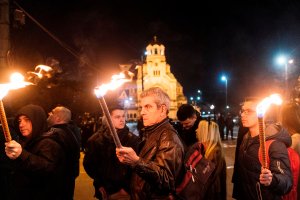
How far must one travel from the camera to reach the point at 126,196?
439 cm

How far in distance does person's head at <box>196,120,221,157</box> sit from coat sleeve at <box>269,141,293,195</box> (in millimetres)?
1251

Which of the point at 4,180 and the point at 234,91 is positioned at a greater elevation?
the point at 234,91

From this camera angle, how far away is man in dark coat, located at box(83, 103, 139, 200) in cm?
445

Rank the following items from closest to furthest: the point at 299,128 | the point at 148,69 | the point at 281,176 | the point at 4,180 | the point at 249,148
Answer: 1. the point at 281,176
2. the point at 249,148
3. the point at 299,128
4. the point at 4,180
5. the point at 148,69

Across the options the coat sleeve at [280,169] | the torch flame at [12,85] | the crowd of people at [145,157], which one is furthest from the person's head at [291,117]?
the torch flame at [12,85]

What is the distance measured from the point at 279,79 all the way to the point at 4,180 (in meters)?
36.9

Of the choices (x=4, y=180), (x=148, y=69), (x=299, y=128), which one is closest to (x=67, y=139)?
(x=4, y=180)

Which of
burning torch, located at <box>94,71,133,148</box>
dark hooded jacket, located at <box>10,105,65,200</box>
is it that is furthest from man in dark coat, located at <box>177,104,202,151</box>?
burning torch, located at <box>94,71,133,148</box>

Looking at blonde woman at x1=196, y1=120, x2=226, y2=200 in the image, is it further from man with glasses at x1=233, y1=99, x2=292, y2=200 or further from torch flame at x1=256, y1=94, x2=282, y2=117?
torch flame at x1=256, y1=94, x2=282, y2=117

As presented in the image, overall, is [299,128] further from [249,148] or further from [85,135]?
[85,135]

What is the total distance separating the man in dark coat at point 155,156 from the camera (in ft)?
8.83

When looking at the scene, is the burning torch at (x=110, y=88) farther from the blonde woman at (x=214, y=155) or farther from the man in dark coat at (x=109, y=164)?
the blonde woman at (x=214, y=155)

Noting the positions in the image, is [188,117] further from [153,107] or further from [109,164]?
[153,107]

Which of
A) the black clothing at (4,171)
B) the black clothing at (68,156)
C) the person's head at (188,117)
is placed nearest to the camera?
the black clothing at (68,156)
